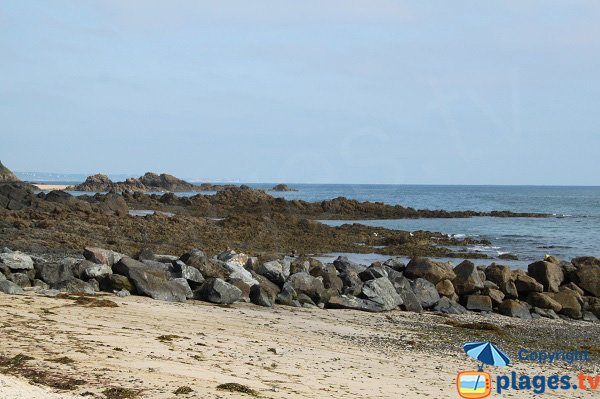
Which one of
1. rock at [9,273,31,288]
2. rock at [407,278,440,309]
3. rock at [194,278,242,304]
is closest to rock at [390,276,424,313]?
rock at [407,278,440,309]

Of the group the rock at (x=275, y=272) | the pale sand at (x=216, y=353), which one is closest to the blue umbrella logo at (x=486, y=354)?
the pale sand at (x=216, y=353)

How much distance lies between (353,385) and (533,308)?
33.2 feet

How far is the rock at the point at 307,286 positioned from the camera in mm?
14789

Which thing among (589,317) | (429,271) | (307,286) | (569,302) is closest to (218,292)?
(307,286)

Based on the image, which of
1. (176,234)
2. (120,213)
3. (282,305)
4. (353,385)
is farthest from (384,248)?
(353,385)

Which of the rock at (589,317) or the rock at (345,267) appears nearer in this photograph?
the rock at (589,317)

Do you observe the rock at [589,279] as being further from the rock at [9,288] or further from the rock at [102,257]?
the rock at [9,288]

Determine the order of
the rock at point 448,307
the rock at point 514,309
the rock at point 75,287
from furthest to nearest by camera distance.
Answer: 1. the rock at point 514,309
2. the rock at point 448,307
3. the rock at point 75,287

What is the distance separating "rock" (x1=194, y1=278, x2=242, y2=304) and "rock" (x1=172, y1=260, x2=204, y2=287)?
746 millimetres

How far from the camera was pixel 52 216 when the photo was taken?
28.8 meters

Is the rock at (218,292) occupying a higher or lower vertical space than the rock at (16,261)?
lower

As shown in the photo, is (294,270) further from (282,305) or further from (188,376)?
(188,376)

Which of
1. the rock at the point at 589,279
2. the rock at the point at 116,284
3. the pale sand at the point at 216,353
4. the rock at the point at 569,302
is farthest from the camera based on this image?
the rock at the point at 589,279

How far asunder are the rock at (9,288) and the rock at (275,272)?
5.86 meters
